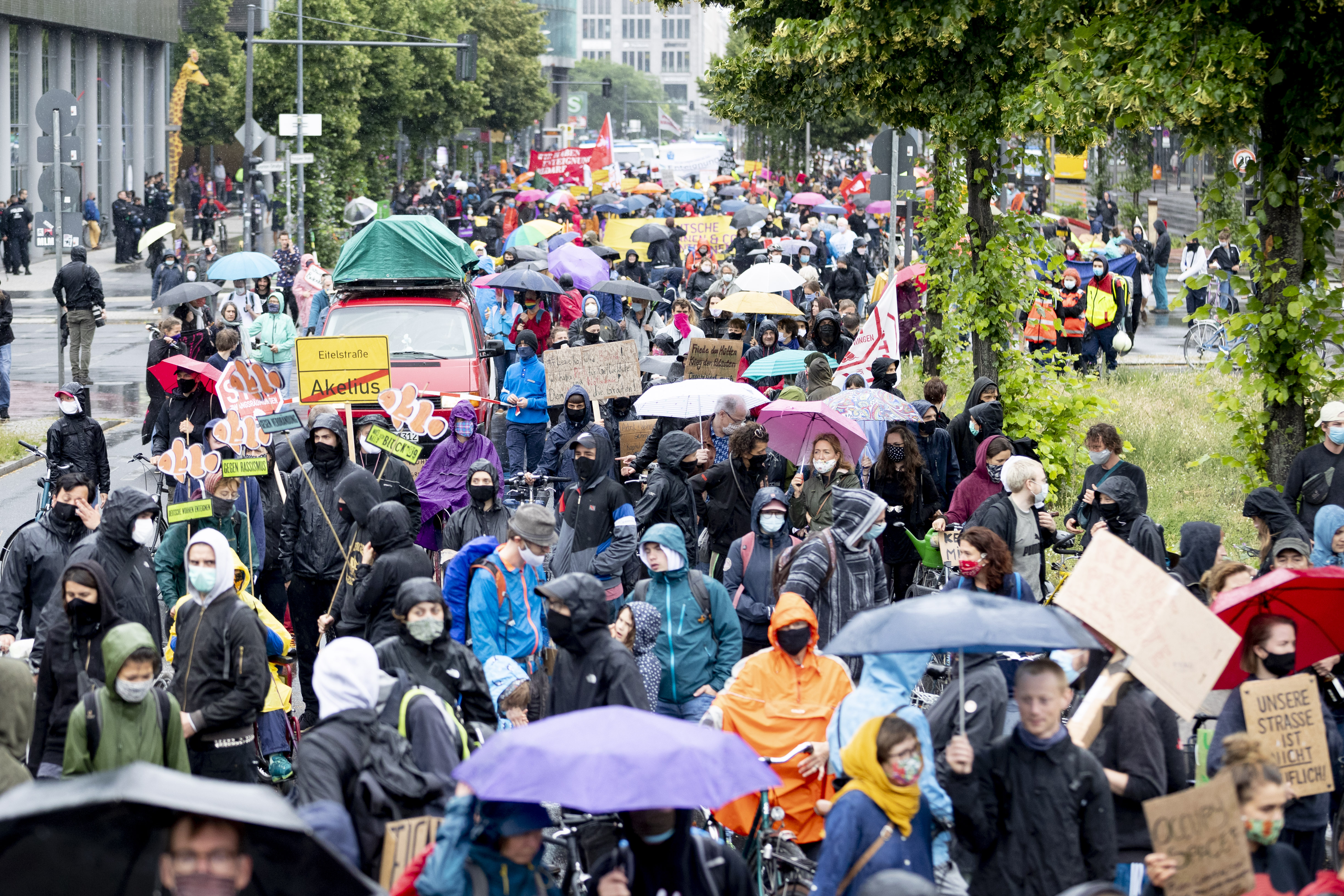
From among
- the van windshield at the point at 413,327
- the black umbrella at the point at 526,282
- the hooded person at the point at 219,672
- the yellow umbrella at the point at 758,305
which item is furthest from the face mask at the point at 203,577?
the black umbrella at the point at 526,282

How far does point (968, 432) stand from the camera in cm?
1244

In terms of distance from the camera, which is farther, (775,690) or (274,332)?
(274,332)

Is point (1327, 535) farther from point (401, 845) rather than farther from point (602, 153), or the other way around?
point (602, 153)

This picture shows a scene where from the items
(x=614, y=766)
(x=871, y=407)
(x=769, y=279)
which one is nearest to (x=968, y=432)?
(x=871, y=407)

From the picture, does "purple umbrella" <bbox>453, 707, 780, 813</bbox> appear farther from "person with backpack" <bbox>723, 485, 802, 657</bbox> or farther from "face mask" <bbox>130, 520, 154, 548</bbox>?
"face mask" <bbox>130, 520, 154, 548</bbox>

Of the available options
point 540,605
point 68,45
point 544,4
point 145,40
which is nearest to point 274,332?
point 540,605

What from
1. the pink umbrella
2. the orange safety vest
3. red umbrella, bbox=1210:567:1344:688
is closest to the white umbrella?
→ the orange safety vest

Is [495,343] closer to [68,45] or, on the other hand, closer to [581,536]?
[581,536]

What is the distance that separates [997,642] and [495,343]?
11233 millimetres

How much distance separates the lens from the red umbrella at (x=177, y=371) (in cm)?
1310

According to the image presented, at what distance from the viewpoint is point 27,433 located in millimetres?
19938

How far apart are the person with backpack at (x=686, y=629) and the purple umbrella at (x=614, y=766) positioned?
2708 mm

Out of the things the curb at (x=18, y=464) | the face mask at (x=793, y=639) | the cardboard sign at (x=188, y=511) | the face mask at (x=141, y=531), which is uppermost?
the face mask at (x=141, y=531)

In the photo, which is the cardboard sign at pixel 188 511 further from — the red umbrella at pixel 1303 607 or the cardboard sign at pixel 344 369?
the red umbrella at pixel 1303 607
